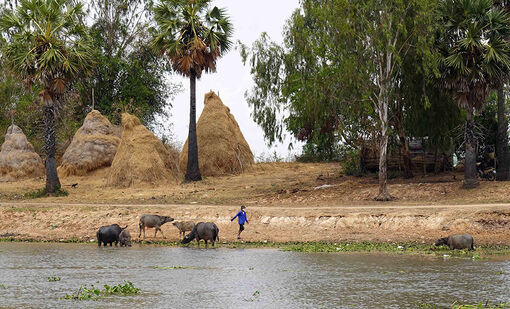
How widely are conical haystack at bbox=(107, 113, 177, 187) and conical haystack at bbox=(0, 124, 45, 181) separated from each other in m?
8.20

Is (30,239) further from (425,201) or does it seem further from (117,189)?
(425,201)

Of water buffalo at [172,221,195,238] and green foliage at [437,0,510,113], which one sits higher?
green foliage at [437,0,510,113]

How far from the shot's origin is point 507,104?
163 feet

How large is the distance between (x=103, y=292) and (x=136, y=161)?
2659 centimetres

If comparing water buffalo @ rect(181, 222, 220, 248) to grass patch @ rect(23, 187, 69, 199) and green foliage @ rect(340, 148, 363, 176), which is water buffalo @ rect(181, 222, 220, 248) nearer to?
grass patch @ rect(23, 187, 69, 199)

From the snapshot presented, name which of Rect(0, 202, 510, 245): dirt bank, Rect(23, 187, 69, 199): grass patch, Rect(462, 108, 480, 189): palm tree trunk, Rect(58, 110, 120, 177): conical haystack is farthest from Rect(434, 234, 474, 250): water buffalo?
Rect(58, 110, 120, 177): conical haystack

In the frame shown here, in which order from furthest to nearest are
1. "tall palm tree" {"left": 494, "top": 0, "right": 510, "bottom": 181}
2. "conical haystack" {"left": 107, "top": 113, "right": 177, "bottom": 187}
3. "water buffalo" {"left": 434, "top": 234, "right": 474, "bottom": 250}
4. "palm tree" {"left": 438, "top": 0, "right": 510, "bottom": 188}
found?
"conical haystack" {"left": 107, "top": 113, "right": 177, "bottom": 187} < "tall palm tree" {"left": 494, "top": 0, "right": 510, "bottom": 181} < "palm tree" {"left": 438, "top": 0, "right": 510, "bottom": 188} < "water buffalo" {"left": 434, "top": 234, "right": 474, "bottom": 250}

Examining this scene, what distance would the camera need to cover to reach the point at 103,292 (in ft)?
46.8

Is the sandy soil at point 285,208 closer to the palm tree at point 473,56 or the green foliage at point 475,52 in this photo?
the palm tree at point 473,56

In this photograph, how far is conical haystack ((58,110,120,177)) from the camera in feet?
144

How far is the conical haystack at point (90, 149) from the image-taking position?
4391cm

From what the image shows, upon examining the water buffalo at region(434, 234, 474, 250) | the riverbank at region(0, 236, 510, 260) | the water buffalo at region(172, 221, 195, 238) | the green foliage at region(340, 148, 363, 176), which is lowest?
the riverbank at region(0, 236, 510, 260)

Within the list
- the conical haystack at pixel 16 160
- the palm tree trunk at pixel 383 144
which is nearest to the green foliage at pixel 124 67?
Answer: the conical haystack at pixel 16 160

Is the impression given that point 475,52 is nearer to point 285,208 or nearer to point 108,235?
point 285,208
